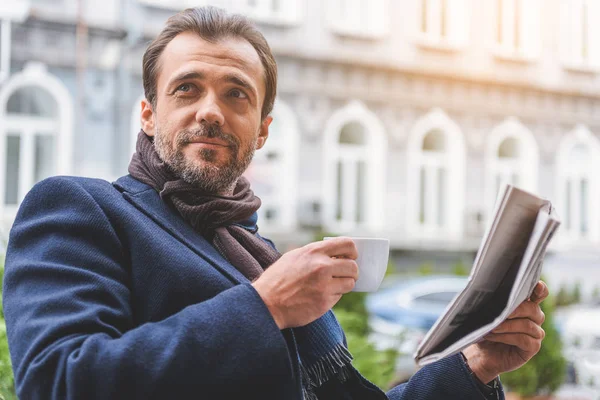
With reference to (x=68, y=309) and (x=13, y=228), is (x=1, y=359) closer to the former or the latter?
(x=13, y=228)

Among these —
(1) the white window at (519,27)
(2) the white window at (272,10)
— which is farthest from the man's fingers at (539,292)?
(1) the white window at (519,27)

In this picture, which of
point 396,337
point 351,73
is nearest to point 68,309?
point 396,337

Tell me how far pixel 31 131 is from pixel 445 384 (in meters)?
8.17

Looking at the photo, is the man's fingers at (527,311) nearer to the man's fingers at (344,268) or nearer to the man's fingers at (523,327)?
the man's fingers at (523,327)

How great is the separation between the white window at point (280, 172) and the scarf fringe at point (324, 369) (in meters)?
8.39

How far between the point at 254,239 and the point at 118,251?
0.25m

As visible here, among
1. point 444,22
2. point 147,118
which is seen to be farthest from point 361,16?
point 147,118

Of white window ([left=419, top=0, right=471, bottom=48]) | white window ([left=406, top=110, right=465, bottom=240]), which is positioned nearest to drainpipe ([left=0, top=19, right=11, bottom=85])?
white window ([left=406, top=110, right=465, bottom=240])

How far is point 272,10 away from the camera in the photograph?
991cm

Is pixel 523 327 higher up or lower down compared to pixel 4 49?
lower down

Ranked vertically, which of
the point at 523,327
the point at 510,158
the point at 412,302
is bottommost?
the point at 412,302

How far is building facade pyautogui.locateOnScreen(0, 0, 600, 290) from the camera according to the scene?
28.2ft

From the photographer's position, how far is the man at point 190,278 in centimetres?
85

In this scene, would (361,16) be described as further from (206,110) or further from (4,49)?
(206,110)
